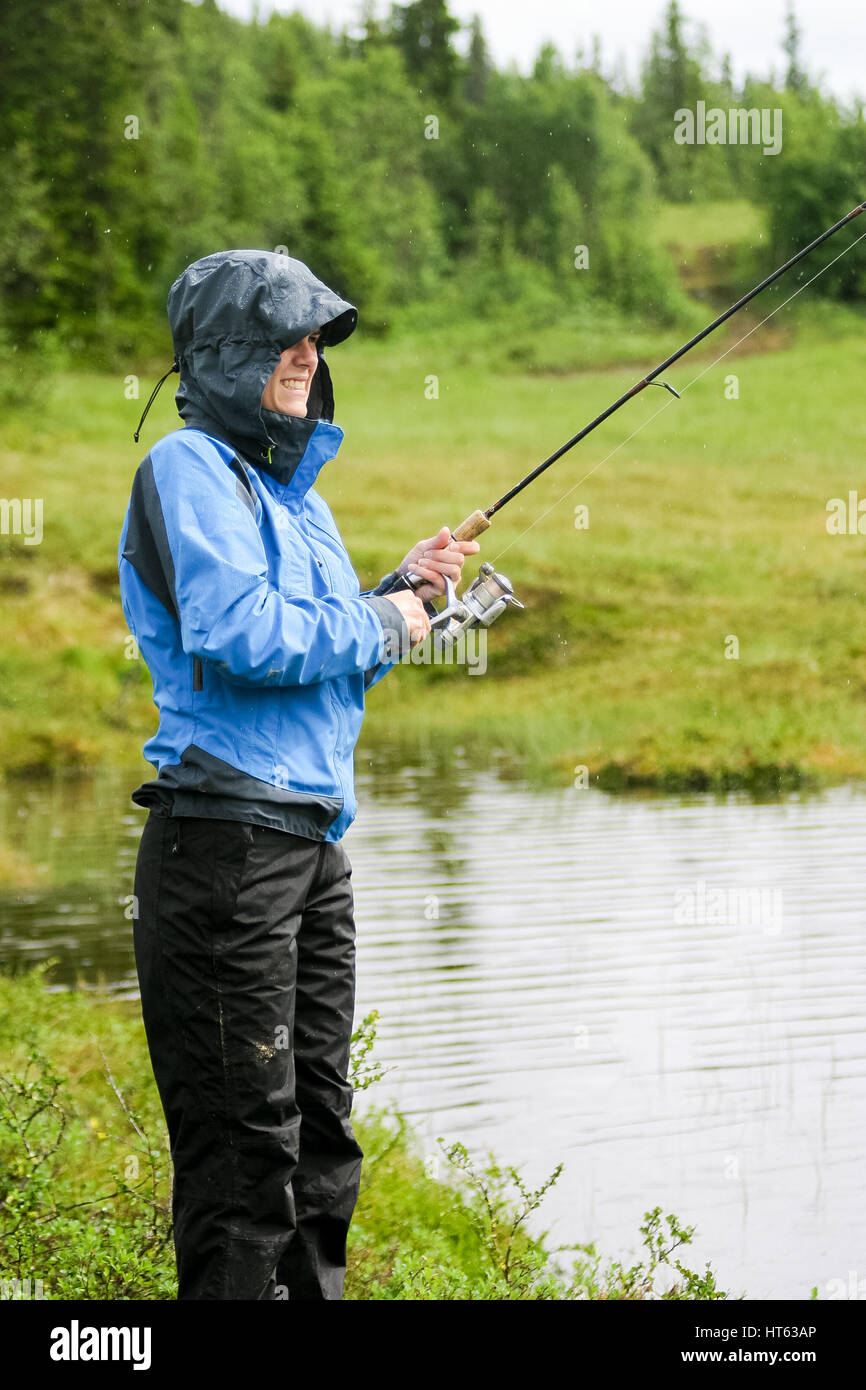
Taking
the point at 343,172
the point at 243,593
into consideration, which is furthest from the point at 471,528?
the point at 343,172

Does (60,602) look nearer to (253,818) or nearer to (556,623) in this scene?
(556,623)

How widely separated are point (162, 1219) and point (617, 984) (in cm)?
346

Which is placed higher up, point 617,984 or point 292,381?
point 292,381

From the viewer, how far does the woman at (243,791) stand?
101 inches

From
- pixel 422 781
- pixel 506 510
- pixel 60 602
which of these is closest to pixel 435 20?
pixel 506 510

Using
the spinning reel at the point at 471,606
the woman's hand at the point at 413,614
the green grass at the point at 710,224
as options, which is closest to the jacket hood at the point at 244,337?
the woman's hand at the point at 413,614

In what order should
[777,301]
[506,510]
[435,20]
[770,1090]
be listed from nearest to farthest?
[770,1090], [506,510], [777,301], [435,20]

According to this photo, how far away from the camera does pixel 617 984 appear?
22.8ft
